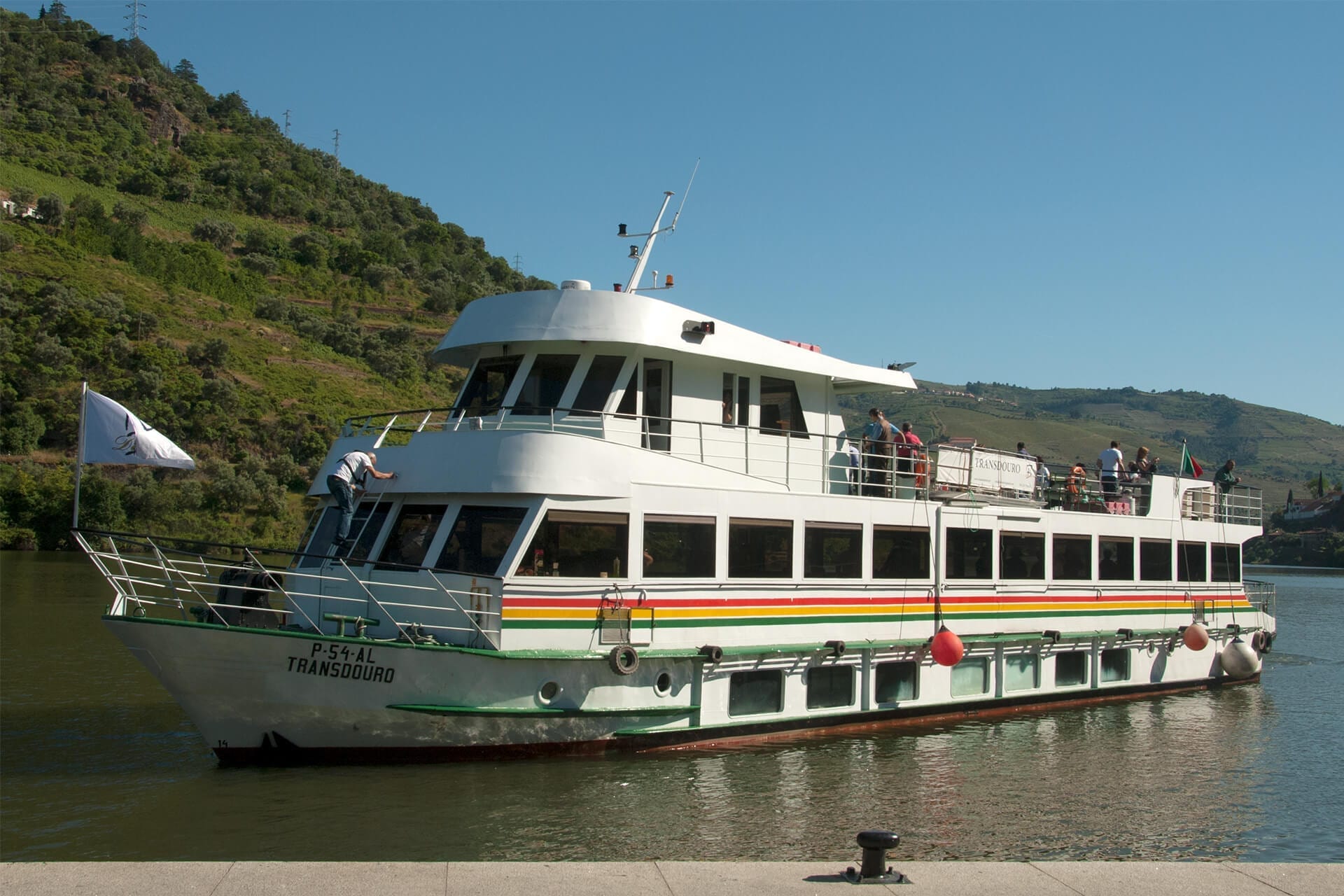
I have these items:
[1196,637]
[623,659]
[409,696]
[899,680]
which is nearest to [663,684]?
[623,659]

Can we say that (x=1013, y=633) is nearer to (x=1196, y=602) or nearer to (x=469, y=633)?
(x=1196, y=602)

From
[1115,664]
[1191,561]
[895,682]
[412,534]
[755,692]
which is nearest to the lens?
[412,534]

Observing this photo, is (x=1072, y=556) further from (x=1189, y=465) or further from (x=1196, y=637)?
(x=1189, y=465)

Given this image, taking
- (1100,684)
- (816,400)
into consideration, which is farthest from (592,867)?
(1100,684)

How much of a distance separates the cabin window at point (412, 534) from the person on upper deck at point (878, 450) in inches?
230

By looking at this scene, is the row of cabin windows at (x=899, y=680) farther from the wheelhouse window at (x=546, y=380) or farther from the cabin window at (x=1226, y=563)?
the wheelhouse window at (x=546, y=380)

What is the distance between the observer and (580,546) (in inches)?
458

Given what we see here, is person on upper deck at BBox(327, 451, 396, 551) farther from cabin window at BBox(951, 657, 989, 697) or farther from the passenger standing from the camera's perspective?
the passenger standing

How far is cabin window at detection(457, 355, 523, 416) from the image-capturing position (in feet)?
43.8

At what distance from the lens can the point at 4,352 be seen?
48906mm

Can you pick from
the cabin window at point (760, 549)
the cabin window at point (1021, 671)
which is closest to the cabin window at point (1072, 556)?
the cabin window at point (1021, 671)

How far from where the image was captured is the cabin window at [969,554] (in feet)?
48.2

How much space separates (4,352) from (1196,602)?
49050mm

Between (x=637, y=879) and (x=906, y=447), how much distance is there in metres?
8.64
